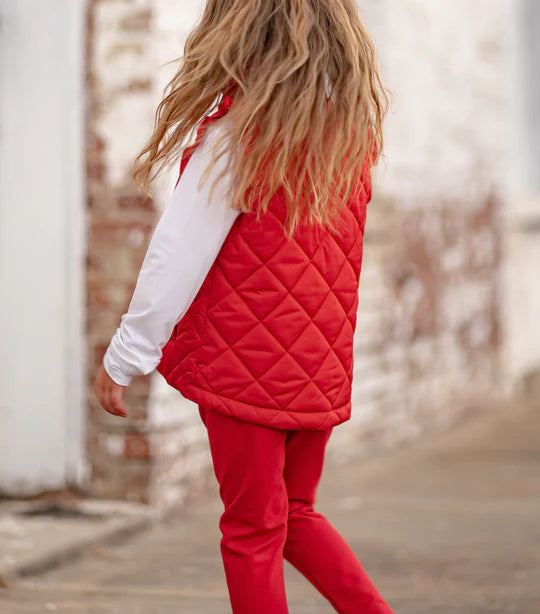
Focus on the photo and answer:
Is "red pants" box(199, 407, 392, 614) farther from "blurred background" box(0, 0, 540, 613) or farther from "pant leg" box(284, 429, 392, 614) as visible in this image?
"blurred background" box(0, 0, 540, 613)

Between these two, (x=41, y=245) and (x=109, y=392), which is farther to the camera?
(x=41, y=245)

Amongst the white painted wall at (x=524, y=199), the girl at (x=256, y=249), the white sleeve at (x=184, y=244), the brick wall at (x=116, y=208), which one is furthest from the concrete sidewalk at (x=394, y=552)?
the white painted wall at (x=524, y=199)

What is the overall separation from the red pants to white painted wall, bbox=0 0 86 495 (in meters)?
2.27

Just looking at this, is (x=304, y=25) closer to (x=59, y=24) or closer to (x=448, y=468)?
(x=59, y=24)

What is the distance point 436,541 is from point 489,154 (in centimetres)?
410

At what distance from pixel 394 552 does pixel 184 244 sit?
2.30 meters

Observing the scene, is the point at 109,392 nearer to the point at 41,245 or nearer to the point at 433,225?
the point at 41,245

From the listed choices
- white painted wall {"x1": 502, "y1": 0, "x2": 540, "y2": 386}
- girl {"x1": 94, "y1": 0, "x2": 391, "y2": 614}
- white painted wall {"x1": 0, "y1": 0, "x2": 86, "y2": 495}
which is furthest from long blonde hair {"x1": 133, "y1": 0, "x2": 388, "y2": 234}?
white painted wall {"x1": 502, "y1": 0, "x2": 540, "y2": 386}

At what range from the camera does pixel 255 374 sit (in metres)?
2.45

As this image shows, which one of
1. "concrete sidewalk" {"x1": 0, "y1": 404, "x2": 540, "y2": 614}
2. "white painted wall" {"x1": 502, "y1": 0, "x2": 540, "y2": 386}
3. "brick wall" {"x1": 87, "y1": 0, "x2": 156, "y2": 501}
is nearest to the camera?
"concrete sidewalk" {"x1": 0, "y1": 404, "x2": 540, "y2": 614}

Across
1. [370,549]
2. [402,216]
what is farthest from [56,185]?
[402,216]

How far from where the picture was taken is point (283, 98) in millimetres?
2391

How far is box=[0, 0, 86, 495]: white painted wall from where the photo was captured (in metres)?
4.64

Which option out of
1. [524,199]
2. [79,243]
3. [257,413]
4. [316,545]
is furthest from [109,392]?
[524,199]
